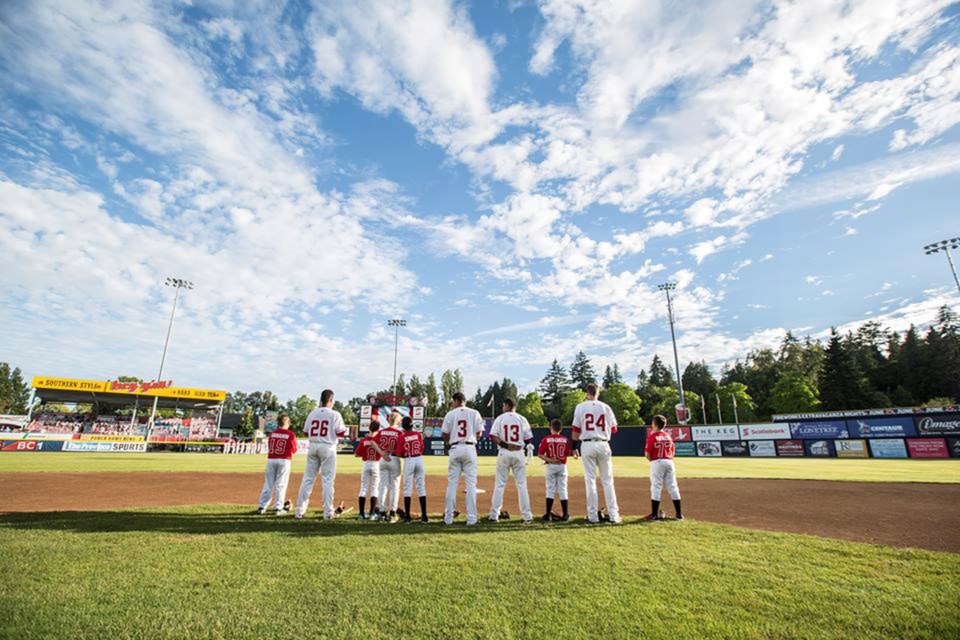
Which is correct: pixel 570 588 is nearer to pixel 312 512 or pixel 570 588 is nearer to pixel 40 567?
pixel 40 567

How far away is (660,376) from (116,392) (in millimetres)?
95270

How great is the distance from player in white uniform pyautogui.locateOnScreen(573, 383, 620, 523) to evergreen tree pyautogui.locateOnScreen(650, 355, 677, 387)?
95732 millimetres

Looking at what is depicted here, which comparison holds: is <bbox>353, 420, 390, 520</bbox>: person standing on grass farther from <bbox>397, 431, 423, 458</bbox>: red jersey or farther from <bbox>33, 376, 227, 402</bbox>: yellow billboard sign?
<bbox>33, 376, 227, 402</bbox>: yellow billboard sign

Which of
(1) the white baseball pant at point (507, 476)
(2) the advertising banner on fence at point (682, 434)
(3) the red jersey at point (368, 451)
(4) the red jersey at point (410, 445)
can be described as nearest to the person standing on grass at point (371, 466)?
(3) the red jersey at point (368, 451)

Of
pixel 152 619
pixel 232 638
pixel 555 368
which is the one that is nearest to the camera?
pixel 232 638

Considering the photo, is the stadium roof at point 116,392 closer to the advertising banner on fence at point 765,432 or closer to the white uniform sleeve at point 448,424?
the white uniform sleeve at point 448,424

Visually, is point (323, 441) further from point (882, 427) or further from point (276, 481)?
point (882, 427)

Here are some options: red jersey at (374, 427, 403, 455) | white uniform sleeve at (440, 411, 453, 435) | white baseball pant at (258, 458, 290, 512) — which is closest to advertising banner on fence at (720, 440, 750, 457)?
white uniform sleeve at (440, 411, 453, 435)

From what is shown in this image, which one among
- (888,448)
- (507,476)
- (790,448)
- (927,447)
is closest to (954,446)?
(927,447)

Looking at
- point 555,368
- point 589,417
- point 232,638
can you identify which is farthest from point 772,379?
point 232,638

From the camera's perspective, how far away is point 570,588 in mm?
3832

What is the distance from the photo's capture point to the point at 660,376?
97562 millimetres

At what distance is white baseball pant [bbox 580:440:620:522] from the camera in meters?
7.29

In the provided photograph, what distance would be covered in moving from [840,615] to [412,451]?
6192 millimetres
